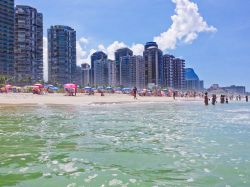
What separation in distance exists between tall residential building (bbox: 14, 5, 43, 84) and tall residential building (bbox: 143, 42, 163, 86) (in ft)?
211

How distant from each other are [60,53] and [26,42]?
23164mm

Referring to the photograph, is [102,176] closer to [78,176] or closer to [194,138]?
[78,176]

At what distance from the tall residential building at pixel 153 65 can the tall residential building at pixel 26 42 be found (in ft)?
211

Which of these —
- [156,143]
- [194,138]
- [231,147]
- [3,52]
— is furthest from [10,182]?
[3,52]

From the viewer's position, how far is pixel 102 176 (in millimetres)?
7129

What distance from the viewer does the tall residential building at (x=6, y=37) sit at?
431 ft

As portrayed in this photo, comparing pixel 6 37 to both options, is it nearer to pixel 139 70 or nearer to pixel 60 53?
pixel 60 53

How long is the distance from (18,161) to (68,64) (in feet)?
533

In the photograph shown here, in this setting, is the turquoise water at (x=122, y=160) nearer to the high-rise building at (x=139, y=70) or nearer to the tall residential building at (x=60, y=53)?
the tall residential building at (x=60, y=53)

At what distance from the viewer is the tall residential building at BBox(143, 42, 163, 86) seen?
188000mm

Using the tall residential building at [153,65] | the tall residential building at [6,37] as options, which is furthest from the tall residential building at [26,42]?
the tall residential building at [153,65]

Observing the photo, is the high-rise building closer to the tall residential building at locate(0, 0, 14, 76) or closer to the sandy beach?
the tall residential building at locate(0, 0, 14, 76)

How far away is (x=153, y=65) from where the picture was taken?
18988cm

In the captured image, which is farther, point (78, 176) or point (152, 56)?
point (152, 56)
